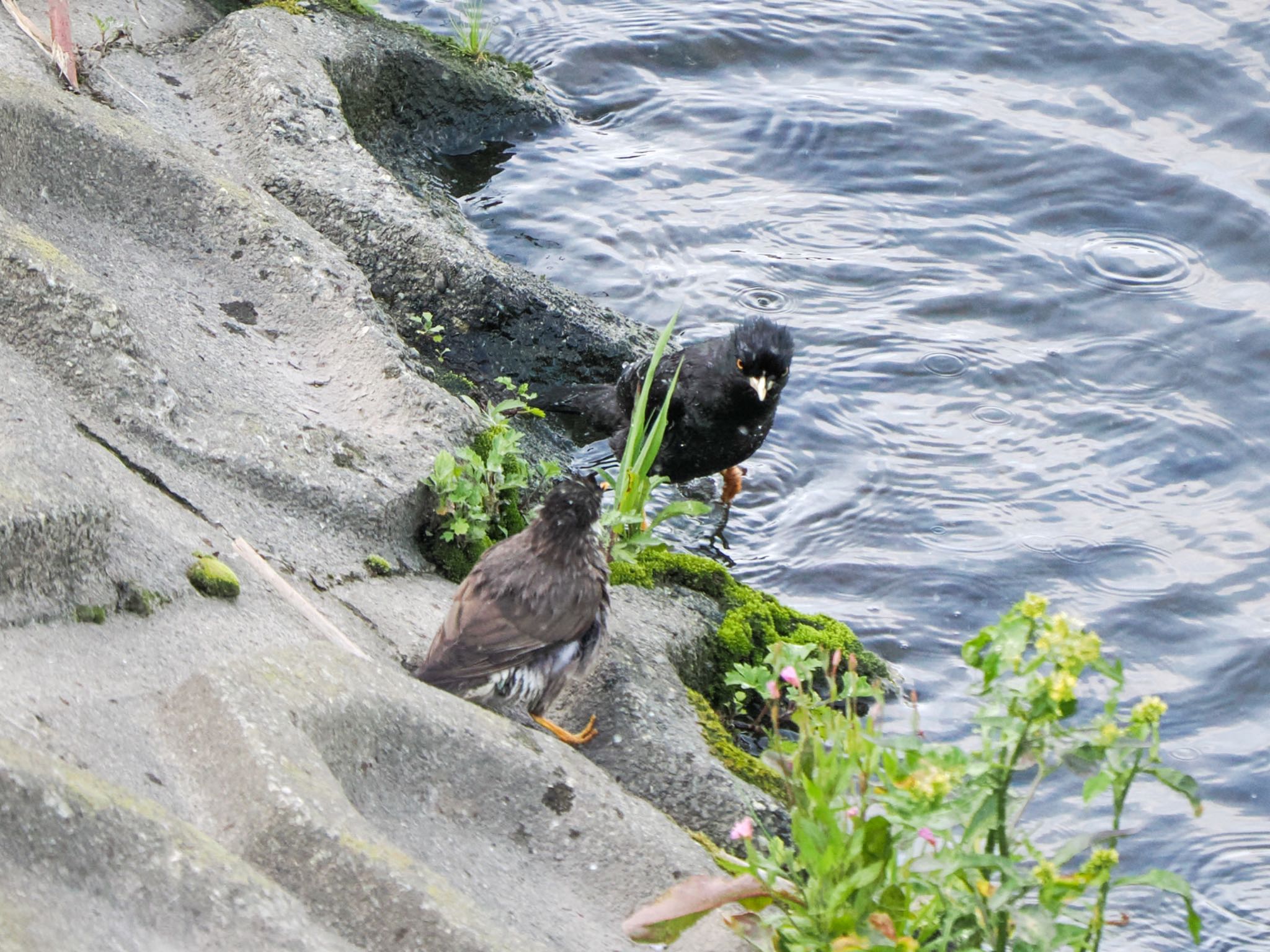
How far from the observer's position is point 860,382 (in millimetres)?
8742

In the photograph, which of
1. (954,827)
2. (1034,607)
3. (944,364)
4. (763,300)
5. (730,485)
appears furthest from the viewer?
(763,300)

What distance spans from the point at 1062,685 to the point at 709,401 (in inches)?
198

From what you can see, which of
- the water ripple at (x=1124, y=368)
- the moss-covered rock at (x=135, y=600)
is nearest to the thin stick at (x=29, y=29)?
the moss-covered rock at (x=135, y=600)

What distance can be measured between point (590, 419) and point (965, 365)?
257 cm

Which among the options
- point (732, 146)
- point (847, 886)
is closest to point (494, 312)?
point (732, 146)

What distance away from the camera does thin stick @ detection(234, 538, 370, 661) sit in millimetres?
4145

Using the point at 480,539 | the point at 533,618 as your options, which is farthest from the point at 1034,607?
the point at 480,539

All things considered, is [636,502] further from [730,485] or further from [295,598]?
[730,485]

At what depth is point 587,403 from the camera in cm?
790

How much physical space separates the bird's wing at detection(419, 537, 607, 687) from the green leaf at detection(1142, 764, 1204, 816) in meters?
2.26

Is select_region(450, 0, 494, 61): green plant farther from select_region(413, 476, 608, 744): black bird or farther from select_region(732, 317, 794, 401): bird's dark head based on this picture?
select_region(413, 476, 608, 744): black bird

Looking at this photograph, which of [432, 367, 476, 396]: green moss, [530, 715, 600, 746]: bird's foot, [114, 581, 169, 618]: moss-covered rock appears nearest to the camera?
[114, 581, 169, 618]: moss-covered rock

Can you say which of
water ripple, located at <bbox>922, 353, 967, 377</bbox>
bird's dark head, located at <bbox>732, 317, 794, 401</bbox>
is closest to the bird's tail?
bird's dark head, located at <bbox>732, 317, 794, 401</bbox>

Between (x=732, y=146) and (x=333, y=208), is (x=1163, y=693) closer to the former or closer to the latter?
(x=333, y=208)
